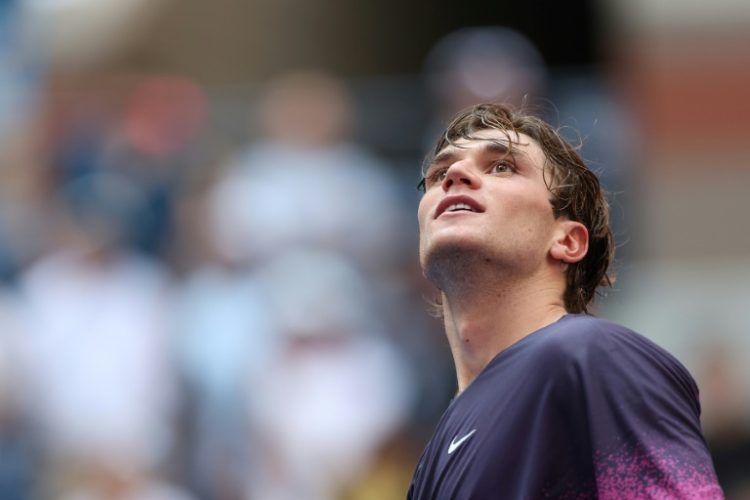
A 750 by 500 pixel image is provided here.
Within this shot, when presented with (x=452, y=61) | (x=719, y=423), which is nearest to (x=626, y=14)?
(x=452, y=61)

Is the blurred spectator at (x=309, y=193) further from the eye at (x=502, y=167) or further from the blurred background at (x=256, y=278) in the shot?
the eye at (x=502, y=167)

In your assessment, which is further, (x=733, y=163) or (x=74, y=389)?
(x=733, y=163)

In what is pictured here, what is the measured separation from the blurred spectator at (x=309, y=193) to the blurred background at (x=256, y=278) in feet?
0.05

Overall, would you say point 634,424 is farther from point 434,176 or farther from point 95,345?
point 95,345

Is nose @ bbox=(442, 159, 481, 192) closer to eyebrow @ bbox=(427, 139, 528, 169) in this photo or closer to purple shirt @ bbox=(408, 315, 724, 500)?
eyebrow @ bbox=(427, 139, 528, 169)

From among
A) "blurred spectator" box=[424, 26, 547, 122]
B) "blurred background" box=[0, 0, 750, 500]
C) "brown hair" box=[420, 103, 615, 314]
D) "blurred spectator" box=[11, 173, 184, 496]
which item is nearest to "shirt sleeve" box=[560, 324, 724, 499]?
"brown hair" box=[420, 103, 615, 314]

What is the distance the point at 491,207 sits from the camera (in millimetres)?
3758

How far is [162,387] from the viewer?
26.1 ft

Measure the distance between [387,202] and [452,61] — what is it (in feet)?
3.54

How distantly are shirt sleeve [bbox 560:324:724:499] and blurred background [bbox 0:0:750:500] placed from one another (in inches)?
139

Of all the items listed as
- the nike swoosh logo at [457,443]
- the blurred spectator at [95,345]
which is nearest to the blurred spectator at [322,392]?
the blurred spectator at [95,345]

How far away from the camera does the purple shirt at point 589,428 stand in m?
3.11

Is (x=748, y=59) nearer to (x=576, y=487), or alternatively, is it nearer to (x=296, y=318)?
(x=296, y=318)

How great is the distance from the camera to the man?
10.3ft
